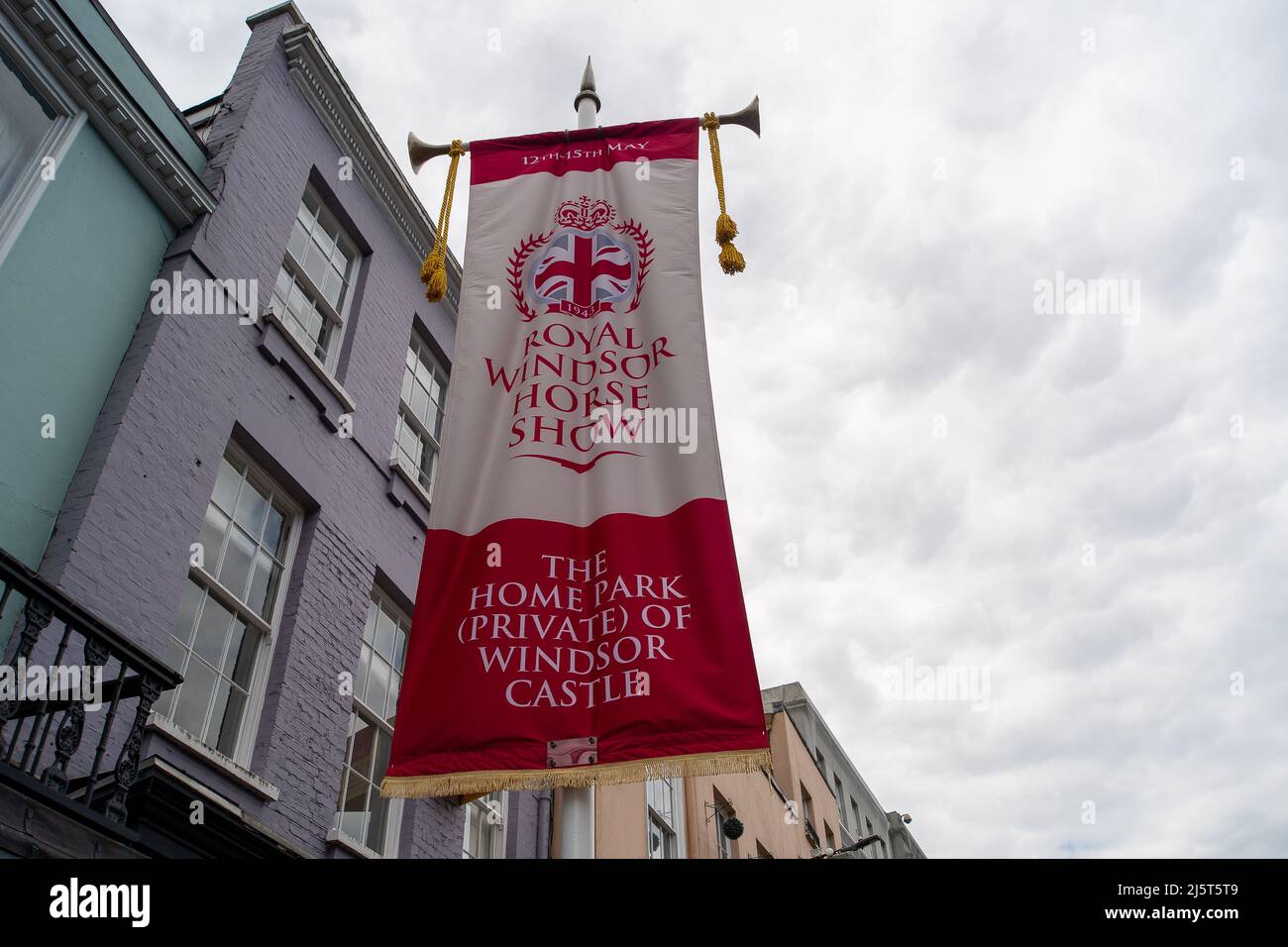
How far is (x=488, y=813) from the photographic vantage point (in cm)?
1025

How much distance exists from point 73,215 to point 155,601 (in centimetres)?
287

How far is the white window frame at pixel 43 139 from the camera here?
6617mm

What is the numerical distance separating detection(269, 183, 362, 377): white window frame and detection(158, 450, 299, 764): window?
1570 millimetres

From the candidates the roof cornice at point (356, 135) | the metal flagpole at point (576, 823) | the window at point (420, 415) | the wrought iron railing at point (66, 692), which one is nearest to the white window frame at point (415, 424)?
the window at point (420, 415)

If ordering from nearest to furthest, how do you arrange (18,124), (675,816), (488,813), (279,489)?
(18,124) → (279,489) → (488,813) → (675,816)

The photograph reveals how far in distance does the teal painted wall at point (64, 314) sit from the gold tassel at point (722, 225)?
4.39m

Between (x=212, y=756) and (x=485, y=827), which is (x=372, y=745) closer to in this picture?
(x=212, y=756)

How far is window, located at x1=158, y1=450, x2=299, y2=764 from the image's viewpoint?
705 cm

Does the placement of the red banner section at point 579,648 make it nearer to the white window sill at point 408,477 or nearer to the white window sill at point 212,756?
the white window sill at point 212,756

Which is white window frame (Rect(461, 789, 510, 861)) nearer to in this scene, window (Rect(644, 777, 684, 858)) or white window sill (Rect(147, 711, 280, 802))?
white window sill (Rect(147, 711, 280, 802))

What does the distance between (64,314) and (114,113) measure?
5.88 feet
